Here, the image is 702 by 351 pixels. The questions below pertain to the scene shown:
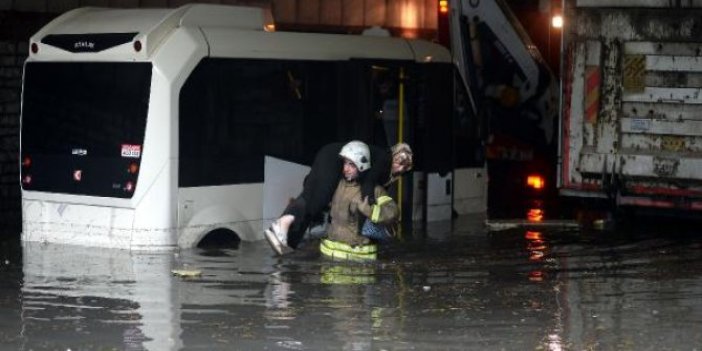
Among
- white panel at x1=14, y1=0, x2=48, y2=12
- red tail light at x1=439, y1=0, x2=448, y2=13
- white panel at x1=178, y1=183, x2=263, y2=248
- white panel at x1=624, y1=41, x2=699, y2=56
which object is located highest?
red tail light at x1=439, y1=0, x2=448, y2=13

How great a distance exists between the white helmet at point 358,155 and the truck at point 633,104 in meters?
3.86

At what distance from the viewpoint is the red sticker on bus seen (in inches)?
592

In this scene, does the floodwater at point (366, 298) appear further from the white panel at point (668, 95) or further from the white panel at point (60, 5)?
the white panel at point (60, 5)

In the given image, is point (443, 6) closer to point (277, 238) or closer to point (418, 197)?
point (418, 197)

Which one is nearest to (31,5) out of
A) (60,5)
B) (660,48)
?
(60,5)

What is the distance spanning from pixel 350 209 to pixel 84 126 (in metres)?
2.82

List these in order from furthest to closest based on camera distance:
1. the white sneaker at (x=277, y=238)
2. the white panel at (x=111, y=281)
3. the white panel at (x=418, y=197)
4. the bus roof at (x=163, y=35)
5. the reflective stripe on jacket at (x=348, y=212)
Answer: the white panel at (x=418, y=197) → the bus roof at (x=163, y=35) → the white sneaker at (x=277, y=238) → the reflective stripe on jacket at (x=348, y=212) → the white panel at (x=111, y=281)

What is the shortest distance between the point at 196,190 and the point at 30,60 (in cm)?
221

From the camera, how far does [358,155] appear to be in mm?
14688

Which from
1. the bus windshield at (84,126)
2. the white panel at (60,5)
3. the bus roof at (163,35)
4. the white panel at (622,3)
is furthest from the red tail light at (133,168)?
the white panel at (60,5)

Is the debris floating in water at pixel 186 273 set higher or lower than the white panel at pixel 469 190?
lower

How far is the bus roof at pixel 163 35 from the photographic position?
50.1ft

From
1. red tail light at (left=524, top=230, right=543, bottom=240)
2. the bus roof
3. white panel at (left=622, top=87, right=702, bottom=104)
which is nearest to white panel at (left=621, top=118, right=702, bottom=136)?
white panel at (left=622, top=87, right=702, bottom=104)

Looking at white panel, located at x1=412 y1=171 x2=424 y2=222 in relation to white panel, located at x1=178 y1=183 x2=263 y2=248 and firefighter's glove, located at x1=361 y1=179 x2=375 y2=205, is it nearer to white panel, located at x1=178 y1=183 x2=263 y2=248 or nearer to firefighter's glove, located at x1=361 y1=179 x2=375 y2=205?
white panel, located at x1=178 y1=183 x2=263 y2=248
